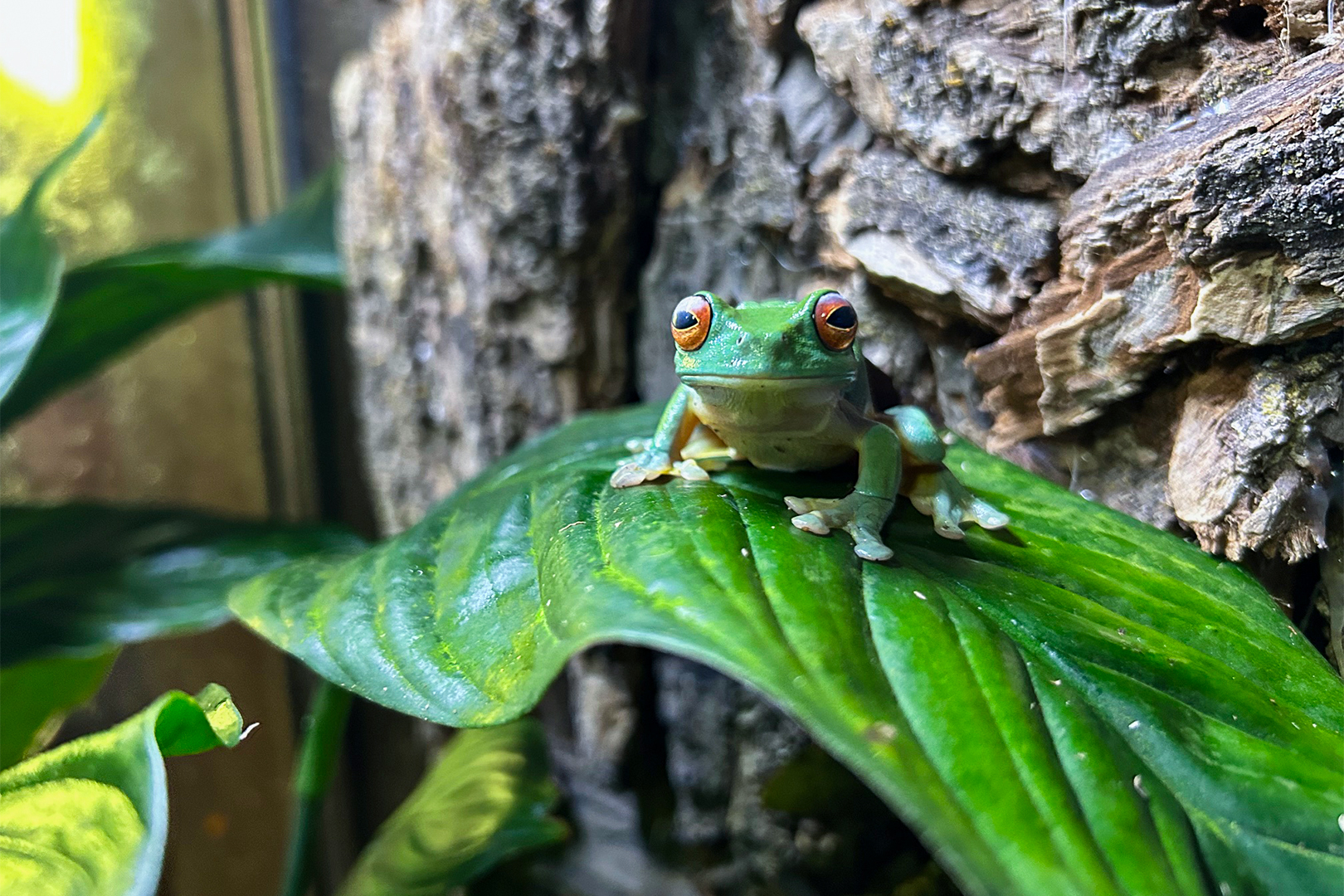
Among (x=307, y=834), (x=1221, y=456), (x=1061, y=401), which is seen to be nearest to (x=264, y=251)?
(x=307, y=834)

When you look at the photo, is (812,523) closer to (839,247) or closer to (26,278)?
(839,247)

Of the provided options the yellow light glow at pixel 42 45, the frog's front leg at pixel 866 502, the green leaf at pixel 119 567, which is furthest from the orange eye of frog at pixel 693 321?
the yellow light glow at pixel 42 45

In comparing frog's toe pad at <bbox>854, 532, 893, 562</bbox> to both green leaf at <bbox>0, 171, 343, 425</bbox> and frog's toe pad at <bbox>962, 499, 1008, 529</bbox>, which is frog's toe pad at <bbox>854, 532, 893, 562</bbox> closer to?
frog's toe pad at <bbox>962, 499, 1008, 529</bbox>

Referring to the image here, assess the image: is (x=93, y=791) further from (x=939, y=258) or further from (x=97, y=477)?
(x=97, y=477)

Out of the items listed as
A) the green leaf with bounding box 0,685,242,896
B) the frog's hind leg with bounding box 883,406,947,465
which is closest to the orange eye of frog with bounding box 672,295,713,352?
the frog's hind leg with bounding box 883,406,947,465

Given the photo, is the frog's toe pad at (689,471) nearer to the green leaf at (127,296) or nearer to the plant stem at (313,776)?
the plant stem at (313,776)

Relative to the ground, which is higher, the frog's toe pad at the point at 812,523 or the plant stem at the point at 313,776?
the frog's toe pad at the point at 812,523
